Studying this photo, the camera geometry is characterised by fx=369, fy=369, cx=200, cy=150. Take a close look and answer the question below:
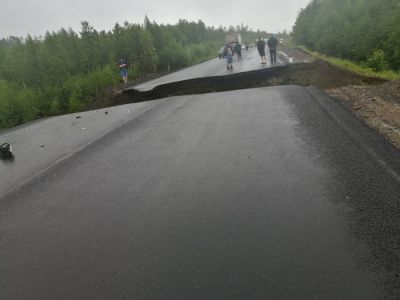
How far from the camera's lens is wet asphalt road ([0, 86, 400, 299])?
377cm

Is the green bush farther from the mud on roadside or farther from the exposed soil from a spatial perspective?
the mud on roadside

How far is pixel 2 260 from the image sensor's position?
482 cm

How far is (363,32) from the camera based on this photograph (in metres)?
30.5

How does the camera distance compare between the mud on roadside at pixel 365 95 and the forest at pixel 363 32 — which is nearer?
the mud on roadside at pixel 365 95

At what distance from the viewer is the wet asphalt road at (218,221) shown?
12.4 feet

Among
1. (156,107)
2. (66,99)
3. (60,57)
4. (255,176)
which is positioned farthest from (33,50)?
(255,176)

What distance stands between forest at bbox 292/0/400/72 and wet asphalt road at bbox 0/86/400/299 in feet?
63.8

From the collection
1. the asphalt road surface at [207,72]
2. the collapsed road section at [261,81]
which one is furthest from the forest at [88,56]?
the collapsed road section at [261,81]

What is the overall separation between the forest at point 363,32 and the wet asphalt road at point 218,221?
19461 millimetres

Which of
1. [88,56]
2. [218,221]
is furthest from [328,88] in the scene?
[88,56]

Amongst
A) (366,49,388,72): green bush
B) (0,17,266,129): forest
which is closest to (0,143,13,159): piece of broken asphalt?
(366,49,388,72): green bush

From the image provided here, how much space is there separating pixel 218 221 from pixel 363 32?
30621 millimetres

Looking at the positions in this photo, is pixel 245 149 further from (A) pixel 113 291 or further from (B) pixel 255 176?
(A) pixel 113 291

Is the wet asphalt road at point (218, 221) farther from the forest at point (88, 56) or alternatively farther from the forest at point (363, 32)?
the forest at point (88, 56)
